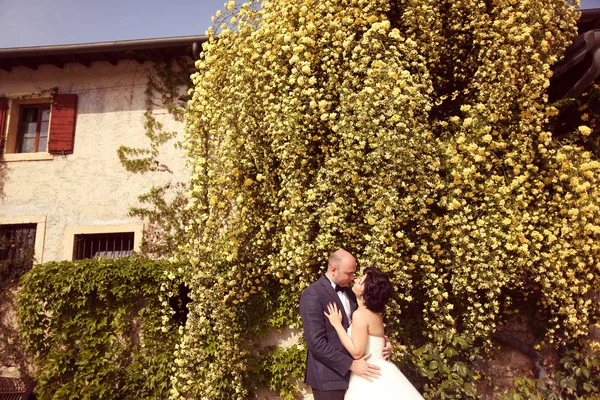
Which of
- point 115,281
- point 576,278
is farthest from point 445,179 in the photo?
point 115,281

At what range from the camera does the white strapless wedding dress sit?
366 centimetres

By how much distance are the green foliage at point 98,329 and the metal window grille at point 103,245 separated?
1860 millimetres

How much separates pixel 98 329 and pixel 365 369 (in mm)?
4490

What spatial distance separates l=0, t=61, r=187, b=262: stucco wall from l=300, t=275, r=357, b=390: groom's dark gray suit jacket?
17.5 ft

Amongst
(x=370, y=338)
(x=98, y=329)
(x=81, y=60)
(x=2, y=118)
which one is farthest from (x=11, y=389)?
(x=370, y=338)

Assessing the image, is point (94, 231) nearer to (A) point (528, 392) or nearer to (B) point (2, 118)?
(B) point (2, 118)

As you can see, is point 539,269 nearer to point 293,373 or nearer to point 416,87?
point 416,87

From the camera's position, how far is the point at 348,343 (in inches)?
153

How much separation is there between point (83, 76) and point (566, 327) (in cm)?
943

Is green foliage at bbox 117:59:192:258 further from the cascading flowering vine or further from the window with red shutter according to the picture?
the cascading flowering vine

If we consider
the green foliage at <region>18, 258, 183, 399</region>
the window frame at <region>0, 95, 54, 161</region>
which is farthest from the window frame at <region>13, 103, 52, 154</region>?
the green foliage at <region>18, 258, 183, 399</region>

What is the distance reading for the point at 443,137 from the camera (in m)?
5.93

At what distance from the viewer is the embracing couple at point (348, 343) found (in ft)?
12.4

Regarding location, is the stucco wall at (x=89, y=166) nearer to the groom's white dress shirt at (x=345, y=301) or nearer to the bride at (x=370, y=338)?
the groom's white dress shirt at (x=345, y=301)
